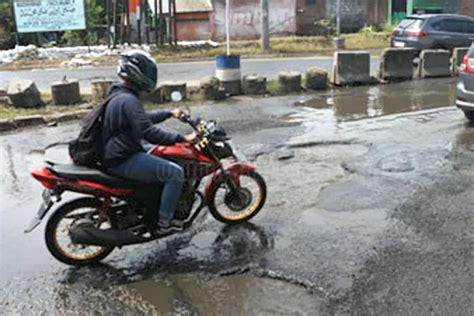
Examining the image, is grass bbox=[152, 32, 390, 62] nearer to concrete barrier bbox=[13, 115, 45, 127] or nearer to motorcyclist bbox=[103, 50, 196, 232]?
concrete barrier bbox=[13, 115, 45, 127]

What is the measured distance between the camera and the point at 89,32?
33.5 meters

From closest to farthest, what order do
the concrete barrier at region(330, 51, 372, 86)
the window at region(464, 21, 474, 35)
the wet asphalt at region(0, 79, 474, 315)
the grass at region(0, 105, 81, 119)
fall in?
the wet asphalt at region(0, 79, 474, 315)
the grass at region(0, 105, 81, 119)
the concrete barrier at region(330, 51, 372, 86)
the window at region(464, 21, 474, 35)

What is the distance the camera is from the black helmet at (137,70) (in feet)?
16.3

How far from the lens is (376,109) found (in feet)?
40.5

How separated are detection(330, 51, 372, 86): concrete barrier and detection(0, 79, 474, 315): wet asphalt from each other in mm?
6468

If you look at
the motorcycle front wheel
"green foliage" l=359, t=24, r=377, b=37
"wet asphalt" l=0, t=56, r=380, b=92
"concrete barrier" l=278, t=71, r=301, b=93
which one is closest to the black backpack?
the motorcycle front wheel

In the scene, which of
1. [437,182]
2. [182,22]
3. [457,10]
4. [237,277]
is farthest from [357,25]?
[237,277]

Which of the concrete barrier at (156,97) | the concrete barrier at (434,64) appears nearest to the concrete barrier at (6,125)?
the concrete barrier at (156,97)

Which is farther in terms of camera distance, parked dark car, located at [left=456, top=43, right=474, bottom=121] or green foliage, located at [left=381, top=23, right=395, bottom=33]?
green foliage, located at [left=381, top=23, right=395, bottom=33]

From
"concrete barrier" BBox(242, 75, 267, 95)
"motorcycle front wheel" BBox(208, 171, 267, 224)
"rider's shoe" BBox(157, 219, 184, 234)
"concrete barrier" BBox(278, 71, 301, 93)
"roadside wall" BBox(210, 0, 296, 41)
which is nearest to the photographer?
"rider's shoe" BBox(157, 219, 184, 234)

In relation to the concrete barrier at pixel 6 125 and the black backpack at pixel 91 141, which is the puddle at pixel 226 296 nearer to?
the black backpack at pixel 91 141

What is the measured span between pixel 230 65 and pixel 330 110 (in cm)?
281

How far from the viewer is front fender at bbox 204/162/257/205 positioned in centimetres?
571

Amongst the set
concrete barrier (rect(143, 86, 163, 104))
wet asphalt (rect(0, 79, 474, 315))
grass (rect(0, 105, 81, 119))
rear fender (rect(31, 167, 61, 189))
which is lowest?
wet asphalt (rect(0, 79, 474, 315))
